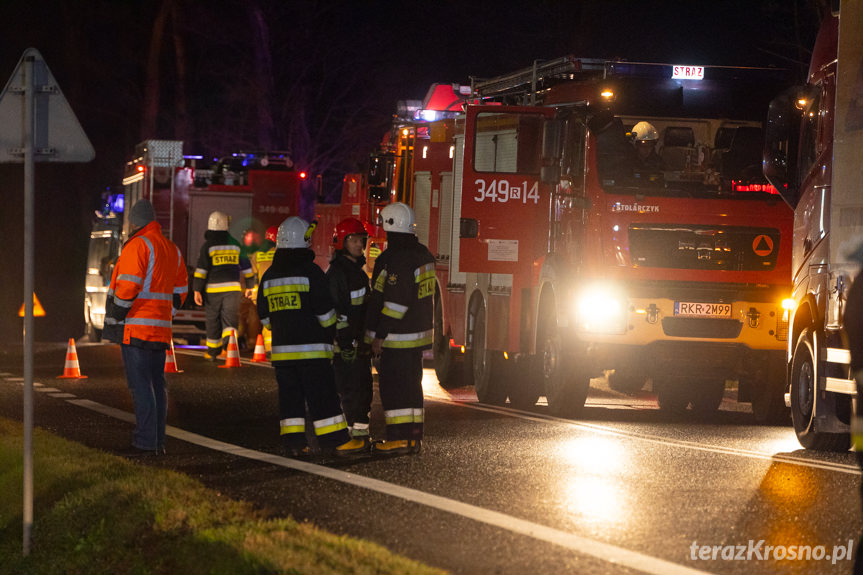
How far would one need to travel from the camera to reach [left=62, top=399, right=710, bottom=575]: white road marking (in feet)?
21.1

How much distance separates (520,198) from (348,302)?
13.5 ft

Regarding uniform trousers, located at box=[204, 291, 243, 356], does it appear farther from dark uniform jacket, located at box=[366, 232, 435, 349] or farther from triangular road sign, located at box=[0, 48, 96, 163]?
triangular road sign, located at box=[0, 48, 96, 163]

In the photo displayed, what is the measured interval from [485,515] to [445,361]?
337 inches

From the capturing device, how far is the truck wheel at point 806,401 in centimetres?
1045

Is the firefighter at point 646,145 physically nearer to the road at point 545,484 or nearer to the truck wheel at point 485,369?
the road at point 545,484

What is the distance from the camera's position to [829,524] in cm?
750

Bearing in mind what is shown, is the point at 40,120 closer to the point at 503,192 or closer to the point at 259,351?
the point at 503,192

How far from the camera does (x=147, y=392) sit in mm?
9891

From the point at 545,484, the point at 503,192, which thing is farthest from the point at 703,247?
the point at 545,484

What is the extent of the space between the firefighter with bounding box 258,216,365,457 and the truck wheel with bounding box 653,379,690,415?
17.1 ft

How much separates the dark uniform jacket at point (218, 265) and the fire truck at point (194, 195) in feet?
16.6

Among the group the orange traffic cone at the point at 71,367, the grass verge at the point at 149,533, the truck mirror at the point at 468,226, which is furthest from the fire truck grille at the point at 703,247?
the orange traffic cone at the point at 71,367

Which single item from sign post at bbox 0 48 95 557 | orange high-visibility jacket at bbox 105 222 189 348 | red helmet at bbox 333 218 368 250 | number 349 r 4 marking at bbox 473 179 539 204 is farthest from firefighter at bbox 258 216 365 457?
number 349 r 4 marking at bbox 473 179 539 204

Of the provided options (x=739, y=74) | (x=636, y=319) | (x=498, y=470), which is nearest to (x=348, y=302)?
(x=498, y=470)
